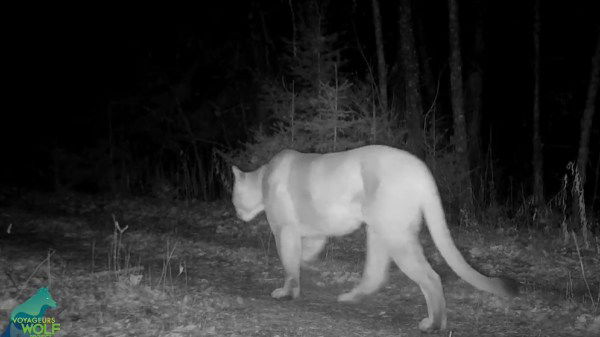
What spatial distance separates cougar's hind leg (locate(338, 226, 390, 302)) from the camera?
5.95 m

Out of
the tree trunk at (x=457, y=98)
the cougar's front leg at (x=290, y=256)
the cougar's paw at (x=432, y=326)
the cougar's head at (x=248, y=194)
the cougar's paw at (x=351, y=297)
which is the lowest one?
the cougar's paw at (x=351, y=297)

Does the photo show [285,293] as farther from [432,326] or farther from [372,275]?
[432,326]

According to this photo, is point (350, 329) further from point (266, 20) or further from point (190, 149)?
point (266, 20)

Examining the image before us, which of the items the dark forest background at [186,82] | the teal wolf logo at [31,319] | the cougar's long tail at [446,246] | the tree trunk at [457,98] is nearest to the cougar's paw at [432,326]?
the cougar's long tail at [446,246]

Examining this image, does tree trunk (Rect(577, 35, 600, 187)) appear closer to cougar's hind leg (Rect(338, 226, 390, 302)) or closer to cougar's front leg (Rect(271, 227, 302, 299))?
cougar's hind leg (Rect(338, 226, 390, 302))

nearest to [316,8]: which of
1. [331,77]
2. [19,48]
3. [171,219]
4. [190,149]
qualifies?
[331,77]

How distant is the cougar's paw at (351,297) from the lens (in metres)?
6.13

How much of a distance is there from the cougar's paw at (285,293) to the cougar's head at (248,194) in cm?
152

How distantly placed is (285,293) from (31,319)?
2.61 meters

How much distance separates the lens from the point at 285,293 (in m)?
6.15

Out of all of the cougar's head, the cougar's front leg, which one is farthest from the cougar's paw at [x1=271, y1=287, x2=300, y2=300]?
the cougar's head

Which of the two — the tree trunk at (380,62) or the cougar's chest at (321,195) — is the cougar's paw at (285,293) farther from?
the tree trunk at (380,62)

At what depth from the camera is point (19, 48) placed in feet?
62.7

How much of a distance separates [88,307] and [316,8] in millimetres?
8912
